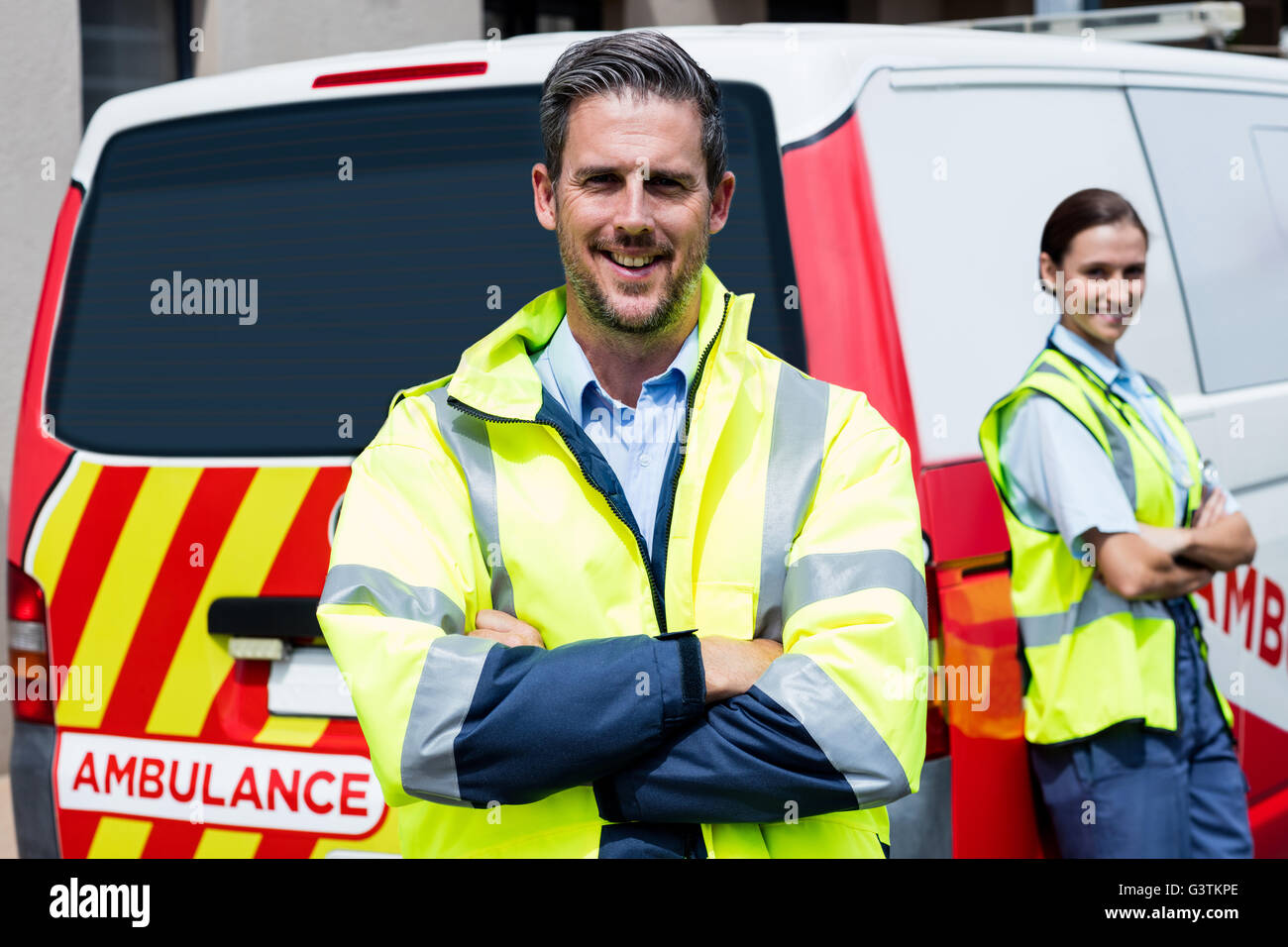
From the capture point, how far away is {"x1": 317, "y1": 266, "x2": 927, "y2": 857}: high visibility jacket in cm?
163

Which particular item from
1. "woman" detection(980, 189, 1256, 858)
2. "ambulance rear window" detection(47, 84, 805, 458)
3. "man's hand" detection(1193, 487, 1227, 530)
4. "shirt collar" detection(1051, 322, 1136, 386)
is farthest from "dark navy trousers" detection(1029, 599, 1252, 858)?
"ambulance rear window" detection(47, 84, 805, 458)

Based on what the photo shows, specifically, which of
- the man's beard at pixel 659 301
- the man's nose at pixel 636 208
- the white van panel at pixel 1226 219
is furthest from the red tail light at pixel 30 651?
the white van panel at pixel 1226 219

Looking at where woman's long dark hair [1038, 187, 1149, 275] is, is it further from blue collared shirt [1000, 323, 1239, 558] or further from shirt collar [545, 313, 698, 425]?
shirt collar [545, 313, 698, 425]

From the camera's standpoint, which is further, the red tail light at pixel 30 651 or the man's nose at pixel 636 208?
the red tail light at pixel 30 651

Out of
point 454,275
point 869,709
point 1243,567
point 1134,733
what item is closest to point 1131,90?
point 1243,567

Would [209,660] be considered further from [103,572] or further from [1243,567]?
[1243,567]

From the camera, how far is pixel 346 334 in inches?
99.2

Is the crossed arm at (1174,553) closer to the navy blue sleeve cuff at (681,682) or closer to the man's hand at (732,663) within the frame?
the man's hand at (732,663)

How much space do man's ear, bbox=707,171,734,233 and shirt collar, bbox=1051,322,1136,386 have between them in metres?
0.96

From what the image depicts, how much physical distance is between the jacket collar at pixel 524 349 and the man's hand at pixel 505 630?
0.25m

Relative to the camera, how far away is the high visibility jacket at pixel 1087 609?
253 cm

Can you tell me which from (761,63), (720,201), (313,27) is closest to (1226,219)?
(761,63)

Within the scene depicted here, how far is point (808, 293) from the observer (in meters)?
2.23

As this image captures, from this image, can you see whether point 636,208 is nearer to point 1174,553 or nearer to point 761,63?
point 761,63
